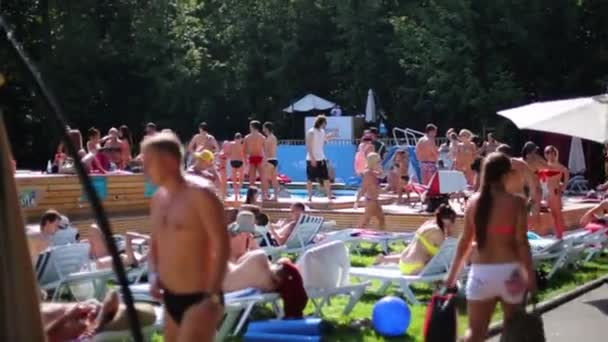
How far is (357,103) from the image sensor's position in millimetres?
39344

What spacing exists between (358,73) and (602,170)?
39.0 ft

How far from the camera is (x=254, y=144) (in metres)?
20.2

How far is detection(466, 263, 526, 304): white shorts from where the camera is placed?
6.51m

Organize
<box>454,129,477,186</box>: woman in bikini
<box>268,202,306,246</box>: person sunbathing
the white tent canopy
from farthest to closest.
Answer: the white tent canopy, <box>454,129,477,186</box>: woman in bikini, <box>268,202,306,246</box>: person sunbathing

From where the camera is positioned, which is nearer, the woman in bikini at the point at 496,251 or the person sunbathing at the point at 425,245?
the woman in bikini at the point at 496,251

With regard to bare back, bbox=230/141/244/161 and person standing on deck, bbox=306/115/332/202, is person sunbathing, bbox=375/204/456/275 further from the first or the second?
bare back, bbox=230/141/244/161

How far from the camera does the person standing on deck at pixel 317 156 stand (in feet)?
66.0

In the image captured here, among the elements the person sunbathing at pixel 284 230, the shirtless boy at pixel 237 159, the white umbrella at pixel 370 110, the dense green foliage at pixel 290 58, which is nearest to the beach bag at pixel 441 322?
the person sunbathing at pixel 284 230

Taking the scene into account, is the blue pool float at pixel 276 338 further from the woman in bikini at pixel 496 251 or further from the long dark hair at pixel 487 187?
the long dark hair at pixel 487 187

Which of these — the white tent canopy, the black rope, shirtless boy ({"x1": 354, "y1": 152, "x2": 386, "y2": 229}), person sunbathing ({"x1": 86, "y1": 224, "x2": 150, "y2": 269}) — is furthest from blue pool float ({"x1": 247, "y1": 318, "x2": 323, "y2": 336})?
the white tent canopy

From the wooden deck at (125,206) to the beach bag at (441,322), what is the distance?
9.34m

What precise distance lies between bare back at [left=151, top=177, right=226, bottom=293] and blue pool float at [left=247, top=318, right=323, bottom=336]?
2.85 meters

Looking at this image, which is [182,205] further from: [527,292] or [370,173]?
[370,173]

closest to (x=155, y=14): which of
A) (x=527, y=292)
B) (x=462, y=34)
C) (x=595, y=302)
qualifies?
(x=462, y=34)
